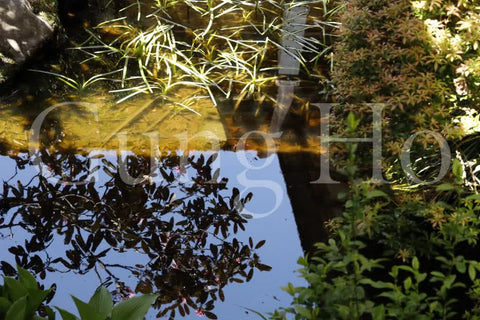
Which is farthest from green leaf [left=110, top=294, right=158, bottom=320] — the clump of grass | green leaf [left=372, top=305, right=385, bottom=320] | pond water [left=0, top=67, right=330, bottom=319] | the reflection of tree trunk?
the clump of grass

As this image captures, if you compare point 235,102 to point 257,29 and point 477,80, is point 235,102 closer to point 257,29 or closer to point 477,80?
point 257,29

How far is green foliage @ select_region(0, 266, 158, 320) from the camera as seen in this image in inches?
75.5

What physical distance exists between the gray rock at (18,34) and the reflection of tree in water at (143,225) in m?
1.06

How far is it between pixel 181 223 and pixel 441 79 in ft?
4.14

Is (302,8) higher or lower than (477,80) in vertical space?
higher

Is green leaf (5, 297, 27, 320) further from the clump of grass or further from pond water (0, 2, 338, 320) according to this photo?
the clump of grass

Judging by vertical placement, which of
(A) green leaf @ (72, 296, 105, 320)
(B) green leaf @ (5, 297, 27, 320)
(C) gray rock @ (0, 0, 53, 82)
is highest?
(C) gray rock @ (0, 0, 53, 82)

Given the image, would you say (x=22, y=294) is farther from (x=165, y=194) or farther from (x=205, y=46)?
(x=205, y=46)

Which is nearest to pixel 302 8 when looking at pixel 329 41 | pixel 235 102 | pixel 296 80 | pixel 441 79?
pixel 329 41

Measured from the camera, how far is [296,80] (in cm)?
407

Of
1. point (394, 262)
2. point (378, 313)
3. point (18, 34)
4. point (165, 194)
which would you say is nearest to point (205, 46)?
point (18, 34)

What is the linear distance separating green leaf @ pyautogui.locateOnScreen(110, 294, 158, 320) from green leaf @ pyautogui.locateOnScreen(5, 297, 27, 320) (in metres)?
0.28

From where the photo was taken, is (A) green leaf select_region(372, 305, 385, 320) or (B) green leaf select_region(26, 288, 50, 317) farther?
(B) green leaf select_region(26, 288, 50, 317)

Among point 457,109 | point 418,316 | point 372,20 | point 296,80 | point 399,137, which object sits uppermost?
point 296,80
